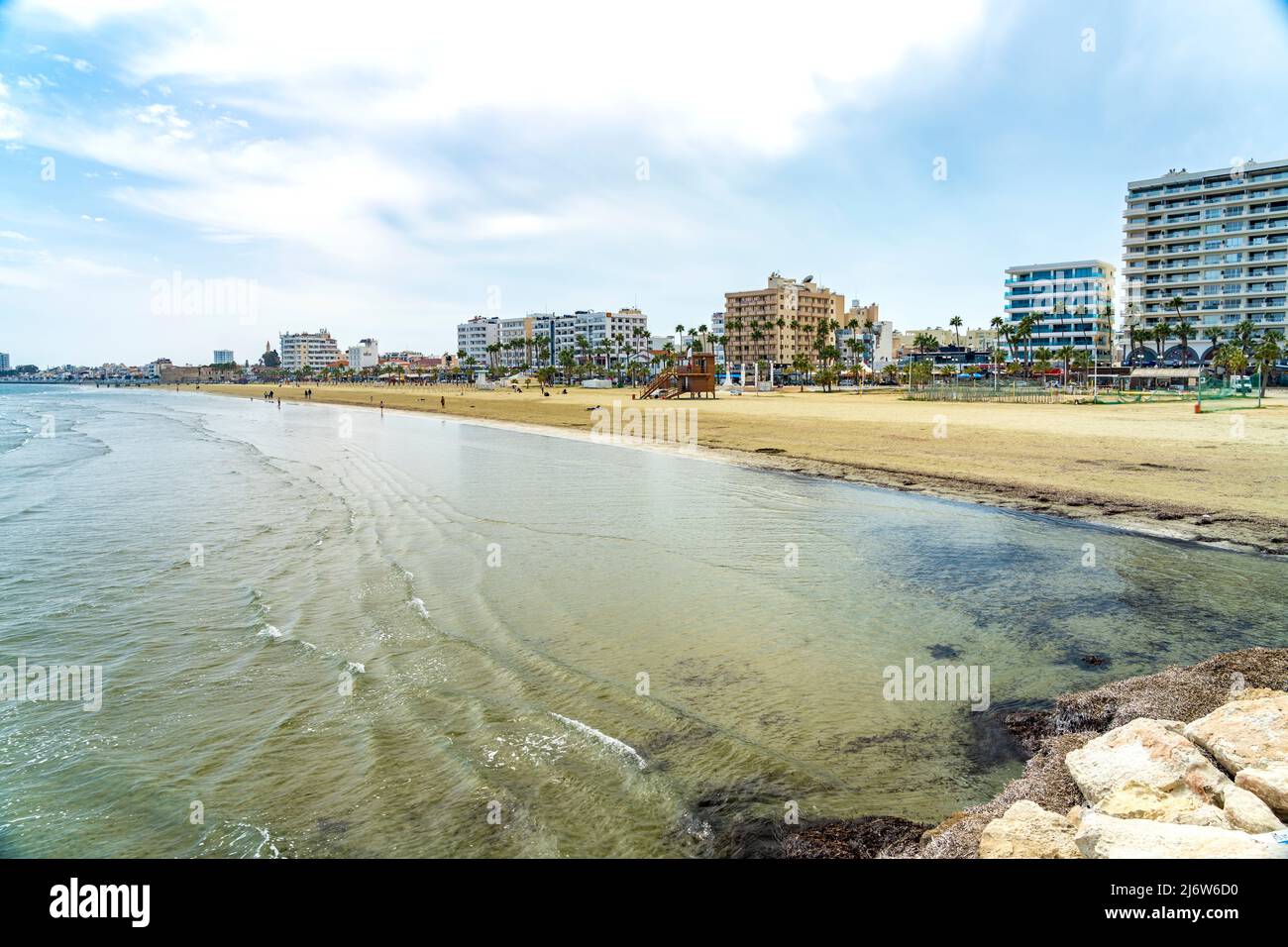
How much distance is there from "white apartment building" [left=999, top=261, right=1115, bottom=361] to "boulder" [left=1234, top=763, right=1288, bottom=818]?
150 metres

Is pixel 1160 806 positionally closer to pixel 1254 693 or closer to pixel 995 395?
pixel 1254 693

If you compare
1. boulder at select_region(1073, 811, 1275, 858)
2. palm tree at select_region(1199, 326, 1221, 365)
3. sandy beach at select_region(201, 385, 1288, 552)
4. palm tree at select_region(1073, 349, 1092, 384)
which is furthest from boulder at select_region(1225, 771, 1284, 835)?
palm tree at select_region(1199, 326, 1221, 365)

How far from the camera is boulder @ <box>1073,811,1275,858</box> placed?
4.41 meters

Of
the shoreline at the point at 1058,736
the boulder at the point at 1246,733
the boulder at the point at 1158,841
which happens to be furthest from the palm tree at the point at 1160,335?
the boulder at the point at 1158,841

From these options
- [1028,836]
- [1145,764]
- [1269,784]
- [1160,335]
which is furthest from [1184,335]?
[1028,836]

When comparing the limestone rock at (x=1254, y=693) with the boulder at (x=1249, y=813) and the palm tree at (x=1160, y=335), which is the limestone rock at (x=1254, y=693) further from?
the palm tree at (x=1160, y=335)

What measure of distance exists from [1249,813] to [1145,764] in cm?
87

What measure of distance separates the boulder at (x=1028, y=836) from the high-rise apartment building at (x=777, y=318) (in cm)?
16949

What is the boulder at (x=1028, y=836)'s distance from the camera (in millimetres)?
5094

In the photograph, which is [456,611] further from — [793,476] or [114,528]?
[793,476]

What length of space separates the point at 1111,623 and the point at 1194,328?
132359 mm

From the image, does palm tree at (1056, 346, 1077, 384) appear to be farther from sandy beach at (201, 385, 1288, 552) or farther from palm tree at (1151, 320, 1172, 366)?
sandy beach at (201, 385, 1288, 552)

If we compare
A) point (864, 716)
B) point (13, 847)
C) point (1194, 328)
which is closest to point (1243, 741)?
point (864, 716)

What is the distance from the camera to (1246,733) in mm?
6332
